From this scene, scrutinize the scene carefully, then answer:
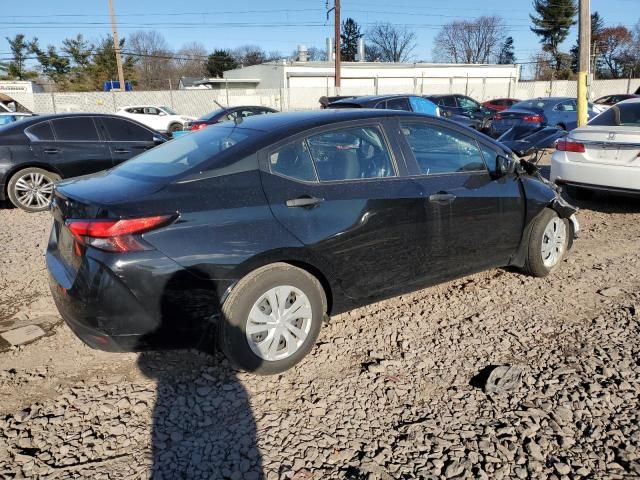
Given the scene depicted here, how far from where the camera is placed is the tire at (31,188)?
7445mm

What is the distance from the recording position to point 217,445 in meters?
2.55

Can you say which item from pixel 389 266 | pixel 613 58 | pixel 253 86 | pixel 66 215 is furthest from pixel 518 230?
pixel 613 58

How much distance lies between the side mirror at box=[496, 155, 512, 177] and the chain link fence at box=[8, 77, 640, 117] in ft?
55.1

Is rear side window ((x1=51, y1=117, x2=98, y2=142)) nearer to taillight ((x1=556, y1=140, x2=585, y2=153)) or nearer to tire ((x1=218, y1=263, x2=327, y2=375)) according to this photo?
tire ((x1=218, y1=263, x2=327, y2=375))

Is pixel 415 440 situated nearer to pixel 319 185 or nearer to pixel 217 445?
pixel 217 445

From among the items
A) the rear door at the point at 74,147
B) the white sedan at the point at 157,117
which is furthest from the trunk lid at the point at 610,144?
the white sedan at the point at 157,117

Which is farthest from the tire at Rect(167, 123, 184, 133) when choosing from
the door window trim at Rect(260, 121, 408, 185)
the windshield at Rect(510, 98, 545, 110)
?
the door window trim at Rect(260, 121, 408, 185)

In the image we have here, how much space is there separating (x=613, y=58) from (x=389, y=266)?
90.2 meters

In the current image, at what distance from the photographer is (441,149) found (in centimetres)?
396

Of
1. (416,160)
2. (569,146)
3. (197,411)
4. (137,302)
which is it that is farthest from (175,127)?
(197,411)

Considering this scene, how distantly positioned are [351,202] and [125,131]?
6.27 metres

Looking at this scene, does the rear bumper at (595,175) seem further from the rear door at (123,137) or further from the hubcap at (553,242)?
the rear door at (123,137)

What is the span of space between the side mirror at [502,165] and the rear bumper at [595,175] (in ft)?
9.47

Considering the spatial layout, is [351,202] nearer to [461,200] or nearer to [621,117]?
[461,200]
